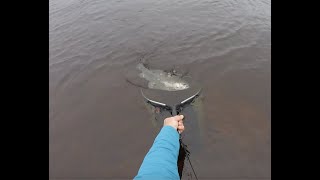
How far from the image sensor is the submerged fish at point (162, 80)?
6.43m

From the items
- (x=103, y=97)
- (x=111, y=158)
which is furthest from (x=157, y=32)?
(x=111, y=158)

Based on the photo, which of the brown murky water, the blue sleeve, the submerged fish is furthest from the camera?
the submerged fish

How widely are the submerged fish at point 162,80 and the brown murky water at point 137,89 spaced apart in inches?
13.1

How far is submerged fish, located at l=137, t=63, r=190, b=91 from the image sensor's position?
643 centimetres

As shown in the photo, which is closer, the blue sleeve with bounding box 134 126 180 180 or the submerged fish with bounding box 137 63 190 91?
the blue sleeve with bounding box 134 126 180 180

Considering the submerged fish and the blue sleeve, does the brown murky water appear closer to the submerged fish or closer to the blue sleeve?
the submerged fish

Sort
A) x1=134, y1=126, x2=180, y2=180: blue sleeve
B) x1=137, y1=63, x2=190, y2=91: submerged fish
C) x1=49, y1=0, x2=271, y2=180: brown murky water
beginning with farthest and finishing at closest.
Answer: x1=137, y1=63, x2=190, y2=91: submerged fish
x1=49, y1=0, x2=271, y2=180: brown murky water
x1=134, y1=126, x2=180, y2=180: blue sleeve

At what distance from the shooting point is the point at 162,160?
2.52 m

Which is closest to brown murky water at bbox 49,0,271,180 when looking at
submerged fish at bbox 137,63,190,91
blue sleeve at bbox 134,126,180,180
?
submerged fish at bbox 137,63,190,91

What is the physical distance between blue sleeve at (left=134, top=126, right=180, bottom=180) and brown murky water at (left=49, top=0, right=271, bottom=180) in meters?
1.97

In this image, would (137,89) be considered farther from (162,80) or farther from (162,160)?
(162,160)

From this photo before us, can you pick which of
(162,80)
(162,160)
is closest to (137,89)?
(162,80)
